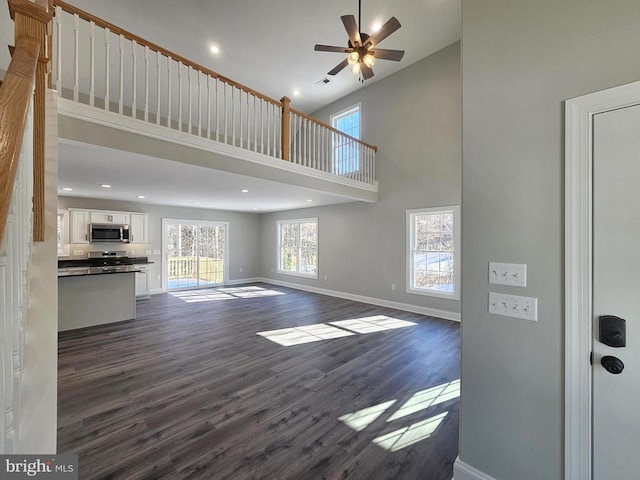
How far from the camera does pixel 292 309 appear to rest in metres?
5.75

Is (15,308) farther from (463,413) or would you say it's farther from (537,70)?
(537,70)

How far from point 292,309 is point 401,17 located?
5666mm

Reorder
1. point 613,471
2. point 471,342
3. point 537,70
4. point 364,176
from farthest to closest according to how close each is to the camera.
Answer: point 364,176, point 471,342, point 537,70, point 613,471

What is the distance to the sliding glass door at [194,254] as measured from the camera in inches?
312

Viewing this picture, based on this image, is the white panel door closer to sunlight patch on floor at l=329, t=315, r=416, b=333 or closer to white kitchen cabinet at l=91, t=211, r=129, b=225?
sunlight patch on floor at l=329, t=315, r=416, b=333

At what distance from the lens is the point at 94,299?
454 cm

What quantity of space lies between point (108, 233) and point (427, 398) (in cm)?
760

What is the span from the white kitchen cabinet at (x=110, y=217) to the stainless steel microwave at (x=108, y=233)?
0.36 ft

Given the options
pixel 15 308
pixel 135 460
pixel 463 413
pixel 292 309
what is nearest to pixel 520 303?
pixel 463 413

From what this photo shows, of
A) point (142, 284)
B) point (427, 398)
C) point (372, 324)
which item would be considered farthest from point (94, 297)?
point (427, 398)

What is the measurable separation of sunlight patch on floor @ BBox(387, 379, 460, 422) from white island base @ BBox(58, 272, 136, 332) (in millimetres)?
4837

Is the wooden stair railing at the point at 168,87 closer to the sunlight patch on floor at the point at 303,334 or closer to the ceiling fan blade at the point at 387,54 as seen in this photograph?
the ceiling fan blade at the point at 387,54

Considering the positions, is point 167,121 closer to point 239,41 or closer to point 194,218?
point 239,41

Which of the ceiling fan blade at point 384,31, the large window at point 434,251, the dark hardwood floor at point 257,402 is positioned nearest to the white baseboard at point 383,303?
the large window at point 434,251
